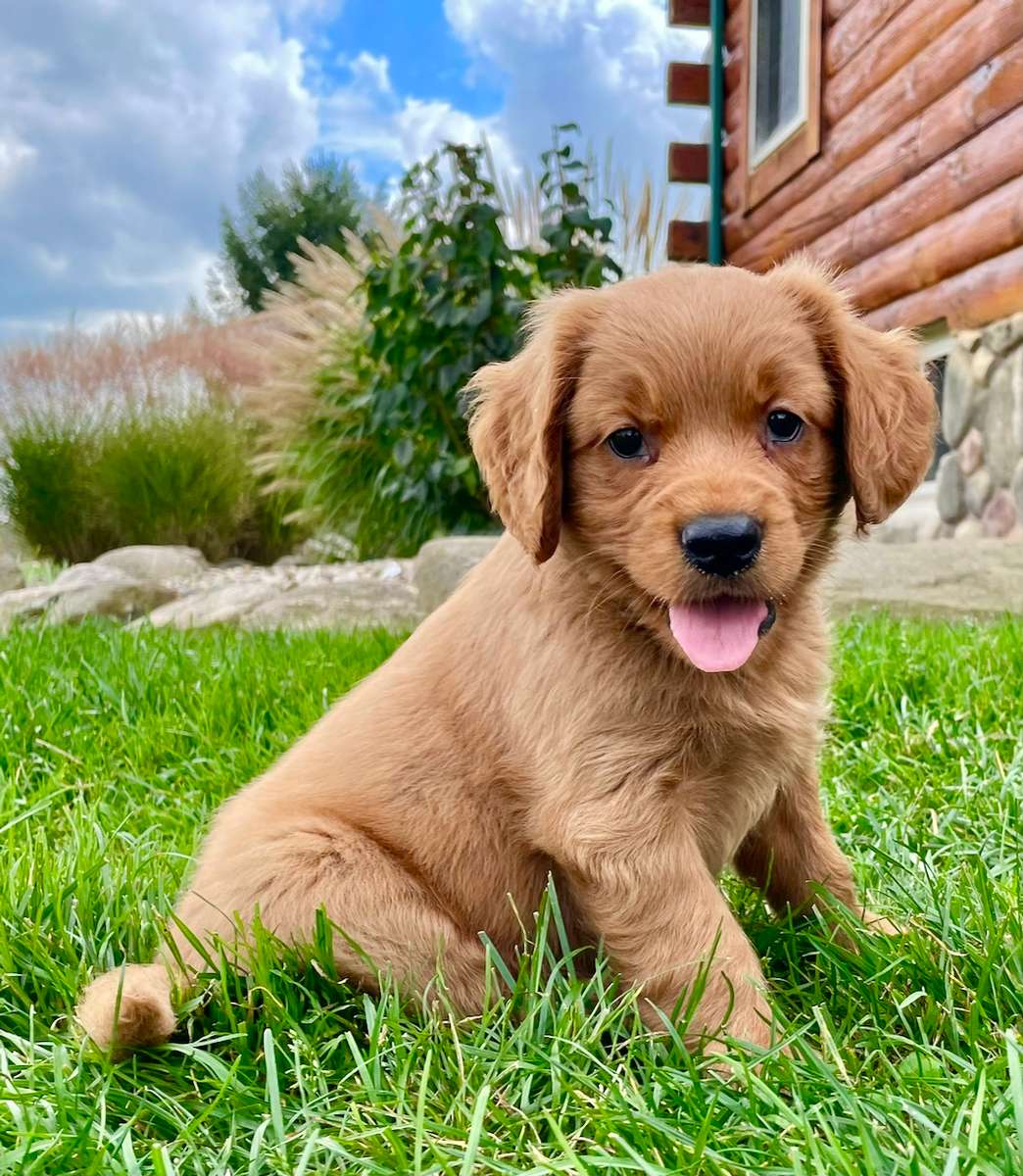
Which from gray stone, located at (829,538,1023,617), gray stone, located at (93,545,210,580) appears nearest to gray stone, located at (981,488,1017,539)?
gray stone, located at (829,538,1023,617)

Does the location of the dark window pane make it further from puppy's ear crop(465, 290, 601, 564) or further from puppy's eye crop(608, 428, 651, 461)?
puppy's eye crop(608, 428, 651, 461)

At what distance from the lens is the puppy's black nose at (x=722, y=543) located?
1.70 metres

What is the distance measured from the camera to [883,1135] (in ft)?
4.76

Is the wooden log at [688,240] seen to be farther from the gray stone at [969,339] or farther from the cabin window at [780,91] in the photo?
the gray stone at [969,339]

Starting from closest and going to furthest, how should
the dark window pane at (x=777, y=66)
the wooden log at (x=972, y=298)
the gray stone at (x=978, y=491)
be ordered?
the wooden log at (x=972, y=298)
the gray stone at (x=978, y=491)
the dark window pane at (x=777, y=66)

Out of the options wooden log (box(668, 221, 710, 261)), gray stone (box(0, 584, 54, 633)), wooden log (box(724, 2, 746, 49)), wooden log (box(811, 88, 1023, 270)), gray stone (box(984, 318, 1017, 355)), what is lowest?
gray stone (box(0, 584, 54, 633))

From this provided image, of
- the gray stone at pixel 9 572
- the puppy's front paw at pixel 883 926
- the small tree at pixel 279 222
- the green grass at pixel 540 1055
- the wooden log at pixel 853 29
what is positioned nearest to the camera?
the green grass at pixel 540 1055

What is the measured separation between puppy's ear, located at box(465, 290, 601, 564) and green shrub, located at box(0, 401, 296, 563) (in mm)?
10354

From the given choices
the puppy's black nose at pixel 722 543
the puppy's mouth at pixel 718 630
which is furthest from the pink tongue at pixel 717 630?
the puppy's black nose at pixel 722 543

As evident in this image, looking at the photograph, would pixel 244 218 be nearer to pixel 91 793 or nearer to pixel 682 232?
pixel 682 232

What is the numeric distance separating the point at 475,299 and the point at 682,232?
2871mm

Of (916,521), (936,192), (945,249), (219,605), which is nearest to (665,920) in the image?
(945,249)

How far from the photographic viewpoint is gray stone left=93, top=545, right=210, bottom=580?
1083 centimetres

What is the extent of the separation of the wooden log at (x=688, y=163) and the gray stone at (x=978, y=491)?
185 inches
